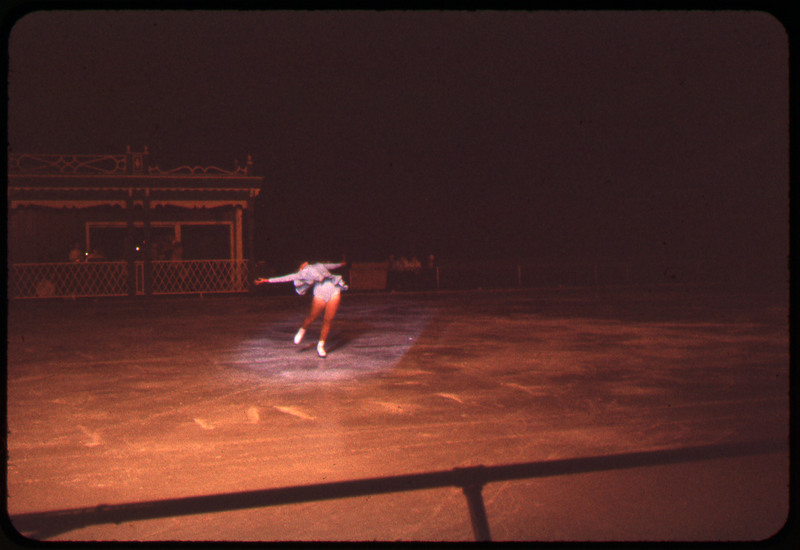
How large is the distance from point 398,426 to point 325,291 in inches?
167

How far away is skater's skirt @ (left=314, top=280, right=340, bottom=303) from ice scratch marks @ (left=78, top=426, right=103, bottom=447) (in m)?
4.30

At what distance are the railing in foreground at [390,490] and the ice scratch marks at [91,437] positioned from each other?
1.34 metres

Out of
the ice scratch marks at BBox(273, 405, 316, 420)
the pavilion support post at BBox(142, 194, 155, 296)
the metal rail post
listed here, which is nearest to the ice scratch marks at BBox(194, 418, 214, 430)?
the ice scratch marks at BBox(273, 405, 316, 420)

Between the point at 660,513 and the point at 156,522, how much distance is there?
2.63 metres

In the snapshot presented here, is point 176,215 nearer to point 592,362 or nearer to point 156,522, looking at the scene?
point 592,362

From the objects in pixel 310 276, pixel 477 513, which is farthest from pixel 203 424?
pixel 310 276

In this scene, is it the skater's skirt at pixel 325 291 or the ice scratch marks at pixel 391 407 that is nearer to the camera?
the ice scratch marks at pixel 391 407

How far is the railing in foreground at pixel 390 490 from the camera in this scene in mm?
3590

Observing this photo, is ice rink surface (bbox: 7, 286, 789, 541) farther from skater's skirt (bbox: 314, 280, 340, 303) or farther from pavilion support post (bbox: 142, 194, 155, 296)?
pavilion support post (bbox: 142, 194, 155, 296)

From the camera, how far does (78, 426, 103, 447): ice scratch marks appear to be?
500cm

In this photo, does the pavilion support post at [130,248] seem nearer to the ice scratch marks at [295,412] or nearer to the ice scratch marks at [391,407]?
the ice scratch marks at [295,412]

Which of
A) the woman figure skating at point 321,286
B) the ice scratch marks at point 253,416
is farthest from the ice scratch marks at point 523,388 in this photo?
the woman figure skating at point 321,286

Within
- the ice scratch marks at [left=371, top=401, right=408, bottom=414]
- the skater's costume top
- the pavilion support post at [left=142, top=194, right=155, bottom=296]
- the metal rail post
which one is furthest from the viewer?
the pavilion support post at [left=142, top=194, right=155, bottom=296]

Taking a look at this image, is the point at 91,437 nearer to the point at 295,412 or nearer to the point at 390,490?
the point at 295,412
